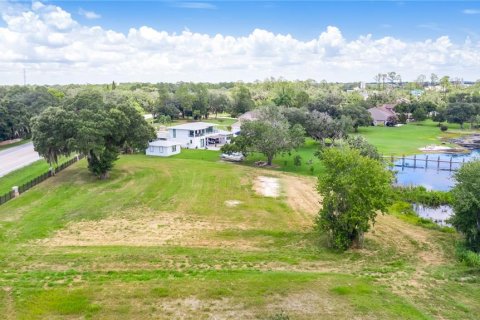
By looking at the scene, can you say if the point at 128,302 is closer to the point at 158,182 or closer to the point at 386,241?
the point at 386,241

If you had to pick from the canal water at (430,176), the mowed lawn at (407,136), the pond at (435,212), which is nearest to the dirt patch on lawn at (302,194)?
the pond at (435,212)

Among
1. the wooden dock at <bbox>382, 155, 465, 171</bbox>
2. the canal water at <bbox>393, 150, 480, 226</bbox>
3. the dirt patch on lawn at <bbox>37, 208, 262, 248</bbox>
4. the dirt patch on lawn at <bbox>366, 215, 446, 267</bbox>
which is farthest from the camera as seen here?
the wooden dock at <bbox>382, 155, 465, 171</bbox>

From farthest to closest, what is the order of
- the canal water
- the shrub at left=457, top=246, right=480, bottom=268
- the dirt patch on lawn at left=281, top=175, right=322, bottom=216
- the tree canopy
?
the tree canopy, the canal water, the dirt patch on lawn at left=281, top=175, right=322, bottom=216, the shrub at left=457, top=246, right=480, bottom=268

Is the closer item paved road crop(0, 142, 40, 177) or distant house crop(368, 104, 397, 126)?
paved road crop(0, 142, 40, 177)

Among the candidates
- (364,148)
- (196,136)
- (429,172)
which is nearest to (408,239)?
(364,148)

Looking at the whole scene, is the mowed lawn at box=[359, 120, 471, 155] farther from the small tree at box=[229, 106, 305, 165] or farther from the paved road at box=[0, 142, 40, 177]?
the paved road at box=[0, 142, 40, 177]

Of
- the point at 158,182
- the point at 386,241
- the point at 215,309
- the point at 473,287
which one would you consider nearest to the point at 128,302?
the point at 215,309

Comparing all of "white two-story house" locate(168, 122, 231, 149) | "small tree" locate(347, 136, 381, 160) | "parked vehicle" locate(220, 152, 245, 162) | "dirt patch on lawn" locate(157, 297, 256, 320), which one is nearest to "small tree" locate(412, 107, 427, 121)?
"white two-story house" locate(168, 122, 231, 149)
